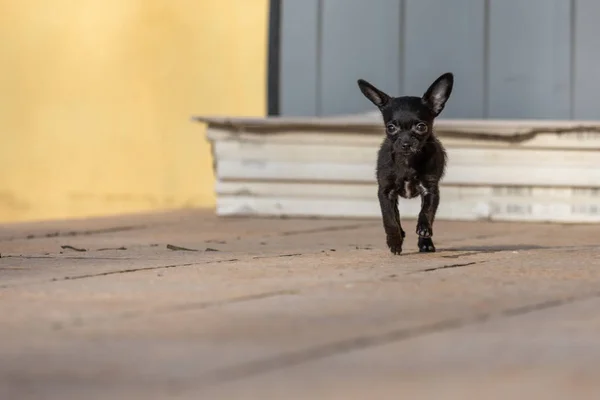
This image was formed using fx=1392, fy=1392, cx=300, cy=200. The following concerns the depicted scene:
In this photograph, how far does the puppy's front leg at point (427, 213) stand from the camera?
398 centimetres

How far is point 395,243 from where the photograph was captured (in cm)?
391

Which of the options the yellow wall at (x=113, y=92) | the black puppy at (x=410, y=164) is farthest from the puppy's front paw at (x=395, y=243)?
the yellow wall at (x=113, y=92)

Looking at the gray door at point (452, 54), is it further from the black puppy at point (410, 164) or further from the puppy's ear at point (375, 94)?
the black puppy at point (410, 164)

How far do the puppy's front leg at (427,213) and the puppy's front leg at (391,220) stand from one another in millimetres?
70

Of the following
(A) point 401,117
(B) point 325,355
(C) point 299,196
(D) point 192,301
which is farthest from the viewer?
(C) point 299,196

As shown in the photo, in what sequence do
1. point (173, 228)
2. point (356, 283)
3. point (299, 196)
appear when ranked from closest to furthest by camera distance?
point (356, 283) → point (173, 228) → point (299, 196)

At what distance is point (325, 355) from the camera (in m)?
2.13

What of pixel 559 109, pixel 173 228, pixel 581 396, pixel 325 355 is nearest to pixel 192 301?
pixel 325 355

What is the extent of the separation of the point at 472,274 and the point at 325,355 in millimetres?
1279

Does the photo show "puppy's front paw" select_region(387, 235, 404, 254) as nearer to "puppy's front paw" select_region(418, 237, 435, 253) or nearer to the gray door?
"puppy's front paw" select_region(418, 237, 435, 253)

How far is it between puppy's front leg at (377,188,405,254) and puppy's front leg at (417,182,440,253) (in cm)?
7

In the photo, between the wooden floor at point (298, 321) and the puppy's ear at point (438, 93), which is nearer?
the wooden floor at point (298, 321)

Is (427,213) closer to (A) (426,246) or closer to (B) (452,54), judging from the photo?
(A) (426,246)

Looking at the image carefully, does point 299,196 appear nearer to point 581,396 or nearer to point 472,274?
point 472,274
